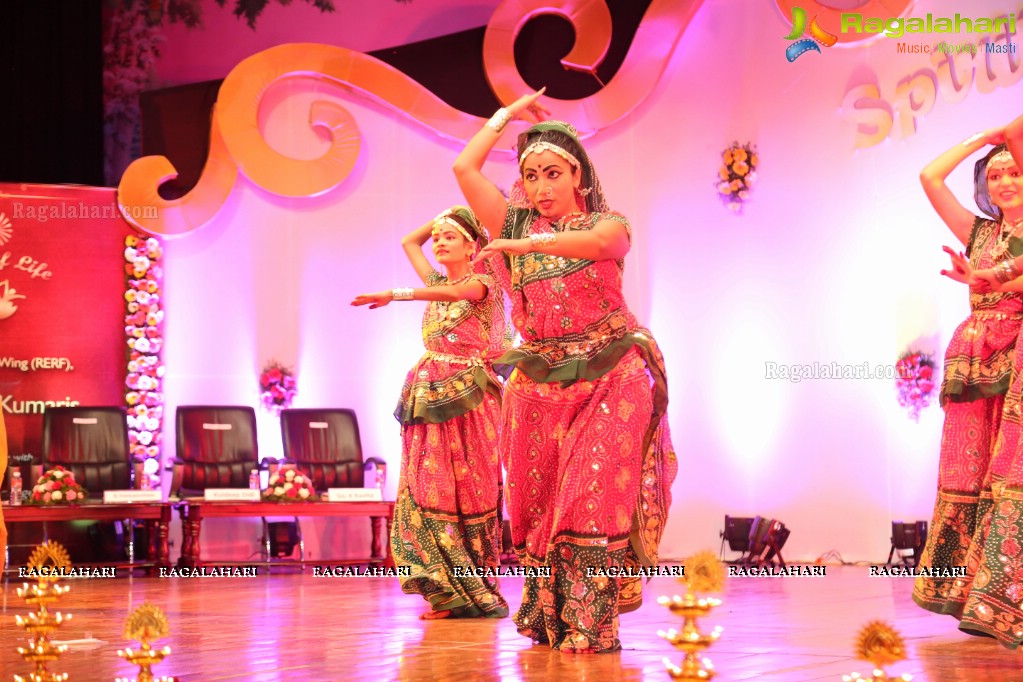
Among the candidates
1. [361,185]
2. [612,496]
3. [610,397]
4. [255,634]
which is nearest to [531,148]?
[610,397]

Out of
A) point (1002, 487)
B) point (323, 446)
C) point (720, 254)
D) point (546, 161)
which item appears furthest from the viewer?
point (720, 254)

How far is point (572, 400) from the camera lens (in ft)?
12.5

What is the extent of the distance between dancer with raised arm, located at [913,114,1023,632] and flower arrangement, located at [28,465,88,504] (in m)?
5.70

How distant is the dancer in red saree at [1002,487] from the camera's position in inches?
141

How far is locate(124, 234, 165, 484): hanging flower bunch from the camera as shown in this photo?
361 inches

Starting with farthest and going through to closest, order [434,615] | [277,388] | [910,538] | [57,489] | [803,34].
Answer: [277,388], [803,34], [57,489], [910,538], [434,615]

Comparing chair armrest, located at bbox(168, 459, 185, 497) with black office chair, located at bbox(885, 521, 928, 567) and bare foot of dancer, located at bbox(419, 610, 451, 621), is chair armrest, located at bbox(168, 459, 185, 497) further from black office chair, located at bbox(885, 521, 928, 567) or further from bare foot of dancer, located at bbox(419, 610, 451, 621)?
black office chair, located at bbox(885, 521, 928, 567)

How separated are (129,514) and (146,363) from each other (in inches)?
57.7

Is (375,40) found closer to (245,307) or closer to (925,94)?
(245,307)

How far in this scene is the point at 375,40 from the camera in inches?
398

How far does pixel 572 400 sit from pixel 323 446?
17.9 feet

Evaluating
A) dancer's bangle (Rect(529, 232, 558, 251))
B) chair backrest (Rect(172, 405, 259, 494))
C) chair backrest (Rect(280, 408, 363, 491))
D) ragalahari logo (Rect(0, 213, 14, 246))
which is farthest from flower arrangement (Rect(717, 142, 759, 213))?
dancer's bangle (Rect(529, 232, 558, 251))

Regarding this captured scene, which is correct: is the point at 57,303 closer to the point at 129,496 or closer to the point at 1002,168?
the point at 129,496

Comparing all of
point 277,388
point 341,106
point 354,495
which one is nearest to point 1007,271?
point 354,495
